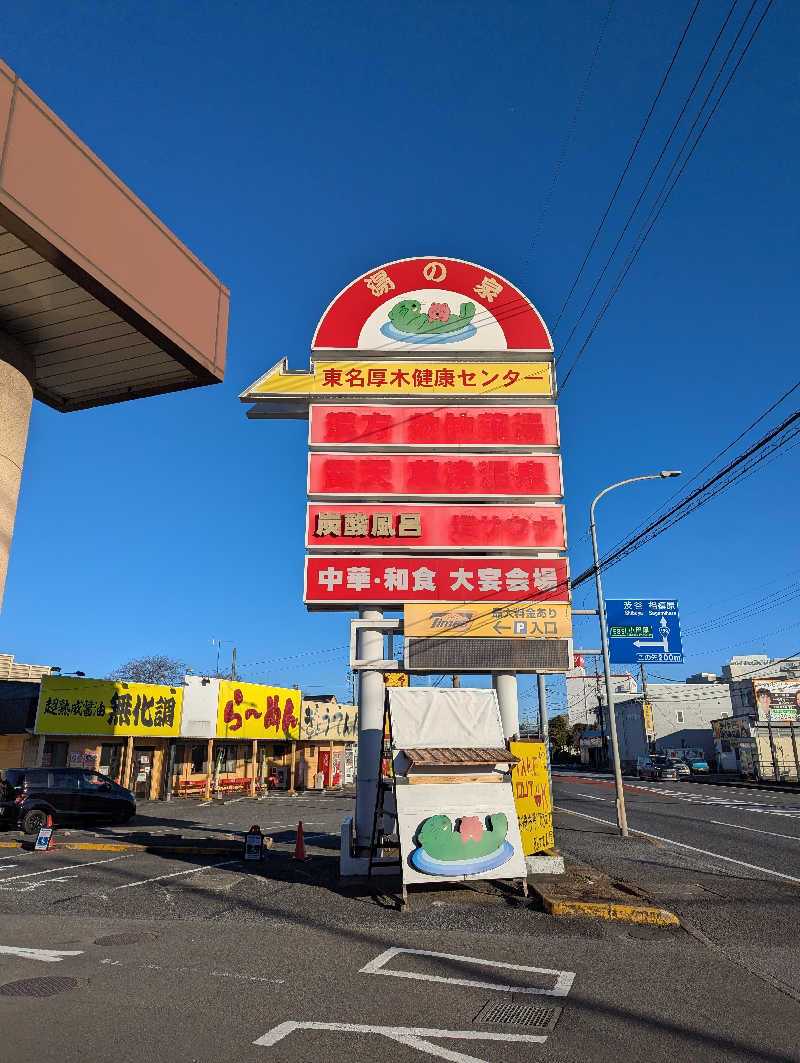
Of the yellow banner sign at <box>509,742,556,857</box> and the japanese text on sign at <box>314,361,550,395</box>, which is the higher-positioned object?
the japanese text on sign at <box>314,361,550,395</box>

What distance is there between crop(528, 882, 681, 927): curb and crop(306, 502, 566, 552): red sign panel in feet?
24.1

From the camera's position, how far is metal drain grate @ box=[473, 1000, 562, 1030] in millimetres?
6023

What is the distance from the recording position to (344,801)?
33531 millimetres

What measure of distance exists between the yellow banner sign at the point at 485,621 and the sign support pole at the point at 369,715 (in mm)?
967

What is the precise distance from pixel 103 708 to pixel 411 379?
1816 cm

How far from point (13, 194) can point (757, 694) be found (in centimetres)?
5922

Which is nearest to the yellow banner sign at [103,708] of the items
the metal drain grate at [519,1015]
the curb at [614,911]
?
the curb at [614,911]

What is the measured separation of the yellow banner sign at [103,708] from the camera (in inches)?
990

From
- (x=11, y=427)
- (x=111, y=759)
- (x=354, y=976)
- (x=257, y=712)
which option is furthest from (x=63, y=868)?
(x=257, y=712)

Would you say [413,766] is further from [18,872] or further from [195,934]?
[18,872]

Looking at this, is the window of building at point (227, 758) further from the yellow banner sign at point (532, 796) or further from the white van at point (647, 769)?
the white van at point (647, 769)

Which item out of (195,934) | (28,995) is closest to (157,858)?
(195,934)

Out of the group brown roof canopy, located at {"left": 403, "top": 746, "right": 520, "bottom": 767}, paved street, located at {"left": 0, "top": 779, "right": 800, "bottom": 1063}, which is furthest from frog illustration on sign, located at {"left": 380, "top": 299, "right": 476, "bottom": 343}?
paved street, located at {"left": 0, "top": 779, "right": 800, "bottom": 1063}

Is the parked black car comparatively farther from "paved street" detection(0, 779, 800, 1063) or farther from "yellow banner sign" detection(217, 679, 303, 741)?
"yellow banner sign" detection(217, 679, 303, 741)
